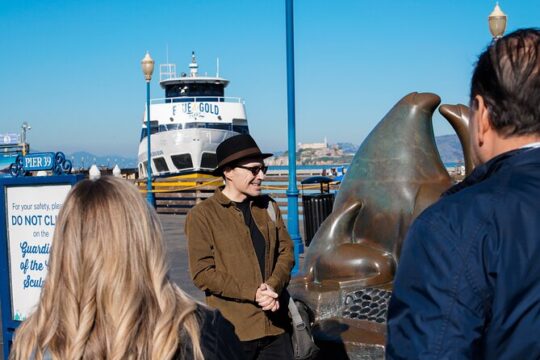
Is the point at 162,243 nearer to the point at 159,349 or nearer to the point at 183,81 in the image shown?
the point at 159,349

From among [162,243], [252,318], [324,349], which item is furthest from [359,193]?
[162,243]

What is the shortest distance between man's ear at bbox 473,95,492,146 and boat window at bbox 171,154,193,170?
3557 cm

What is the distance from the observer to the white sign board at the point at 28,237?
16.0 feet

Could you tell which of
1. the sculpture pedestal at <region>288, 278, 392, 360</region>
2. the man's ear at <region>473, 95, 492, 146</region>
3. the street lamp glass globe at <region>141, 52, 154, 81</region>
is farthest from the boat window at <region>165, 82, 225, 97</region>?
the man's ear at <region>473, 95, 492, 146</region>

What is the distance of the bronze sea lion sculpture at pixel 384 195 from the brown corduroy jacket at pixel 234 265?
82.4 inches

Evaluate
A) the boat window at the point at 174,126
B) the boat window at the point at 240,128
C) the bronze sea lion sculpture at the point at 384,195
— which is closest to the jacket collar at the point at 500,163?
the bronze sea lion sculpture at the point at 384,195

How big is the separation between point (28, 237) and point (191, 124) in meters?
32.7

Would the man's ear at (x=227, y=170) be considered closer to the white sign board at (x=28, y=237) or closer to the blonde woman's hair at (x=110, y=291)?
the white sign board at (x=28, y=237)

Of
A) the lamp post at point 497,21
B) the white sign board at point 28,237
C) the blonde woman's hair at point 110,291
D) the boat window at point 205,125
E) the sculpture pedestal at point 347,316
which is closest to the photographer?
the blonde woman's hair at point 110,291

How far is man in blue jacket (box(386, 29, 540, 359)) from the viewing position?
1626 millimetres

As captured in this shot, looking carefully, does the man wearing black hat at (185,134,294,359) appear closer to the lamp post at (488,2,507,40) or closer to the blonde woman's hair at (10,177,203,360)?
the blonde woman's hair at (10,177,203,360)

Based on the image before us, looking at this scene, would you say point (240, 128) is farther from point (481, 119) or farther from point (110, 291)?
point (481, 119)

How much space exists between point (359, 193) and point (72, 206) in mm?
4742

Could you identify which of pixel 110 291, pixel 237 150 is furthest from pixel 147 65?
pixel 110 291
